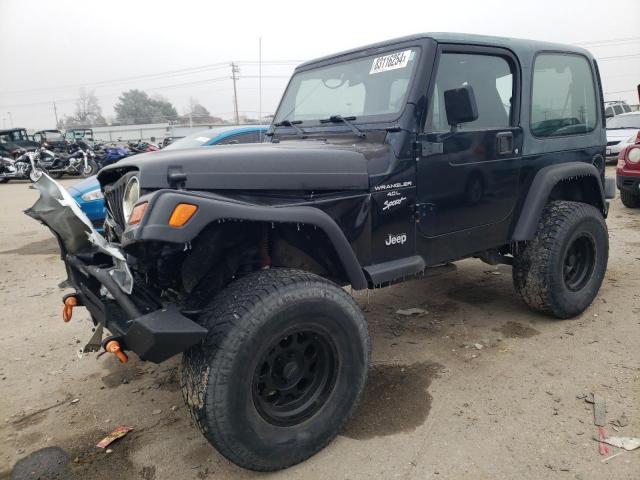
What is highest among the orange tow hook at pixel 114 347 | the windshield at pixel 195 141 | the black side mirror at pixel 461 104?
the black side mirror at pixel 461 104

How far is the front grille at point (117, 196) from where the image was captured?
98.5 inches

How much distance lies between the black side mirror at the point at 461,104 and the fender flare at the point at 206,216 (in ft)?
3.41

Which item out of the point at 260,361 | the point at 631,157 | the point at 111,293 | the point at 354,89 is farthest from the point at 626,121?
the point at 111,293

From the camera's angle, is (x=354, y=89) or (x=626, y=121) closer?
(x=354, y=89)

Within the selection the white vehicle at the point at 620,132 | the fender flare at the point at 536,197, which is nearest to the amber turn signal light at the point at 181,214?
the fender flare at the point at 536,197

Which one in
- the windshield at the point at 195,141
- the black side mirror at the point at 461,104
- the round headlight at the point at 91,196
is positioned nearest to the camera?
the black side mirror at the point at 461,104

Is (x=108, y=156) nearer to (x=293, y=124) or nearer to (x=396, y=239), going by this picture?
(x=293, y=124)

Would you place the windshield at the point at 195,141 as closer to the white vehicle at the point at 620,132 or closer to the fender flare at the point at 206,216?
the fender flare at the point at 206,216

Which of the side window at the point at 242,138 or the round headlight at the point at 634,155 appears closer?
the side window at the point at 242,138

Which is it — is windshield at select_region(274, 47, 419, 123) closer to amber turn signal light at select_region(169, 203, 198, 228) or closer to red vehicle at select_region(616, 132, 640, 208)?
amber turn signal light at select_region(169, 203, 198, 228)

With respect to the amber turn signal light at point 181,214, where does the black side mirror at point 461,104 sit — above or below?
above

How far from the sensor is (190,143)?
258 inches

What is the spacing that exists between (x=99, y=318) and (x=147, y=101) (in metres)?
83.7

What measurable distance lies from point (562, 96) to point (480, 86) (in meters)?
0.99
